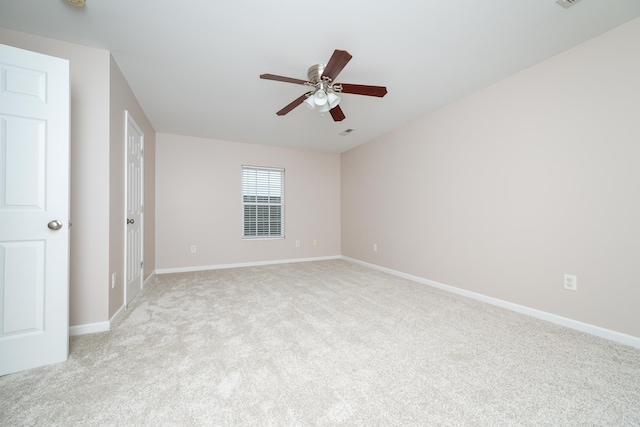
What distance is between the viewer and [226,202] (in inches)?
195

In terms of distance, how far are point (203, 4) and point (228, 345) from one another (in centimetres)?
240

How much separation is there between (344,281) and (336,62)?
2.90 meters

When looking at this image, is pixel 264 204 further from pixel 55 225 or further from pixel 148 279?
pixel 55 225

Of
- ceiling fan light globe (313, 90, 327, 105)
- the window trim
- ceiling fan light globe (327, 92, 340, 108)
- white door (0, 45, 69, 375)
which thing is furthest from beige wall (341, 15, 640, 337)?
white door (0, 45, 69, 375)

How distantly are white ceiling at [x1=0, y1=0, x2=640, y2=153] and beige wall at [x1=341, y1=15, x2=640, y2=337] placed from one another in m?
0.28

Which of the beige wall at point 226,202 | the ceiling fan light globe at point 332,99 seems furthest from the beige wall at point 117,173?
the ceiling fan light globe at point 332,99

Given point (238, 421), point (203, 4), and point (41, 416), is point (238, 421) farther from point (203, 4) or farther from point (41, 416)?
point (203, 4)

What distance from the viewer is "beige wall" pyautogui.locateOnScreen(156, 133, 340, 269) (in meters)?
4.54

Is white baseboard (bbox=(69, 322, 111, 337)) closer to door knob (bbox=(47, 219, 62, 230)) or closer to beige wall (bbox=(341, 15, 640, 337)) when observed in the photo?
door knob (bbox=(47, 219, 62, 230))

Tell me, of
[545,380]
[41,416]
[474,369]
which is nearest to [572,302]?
[545,380]

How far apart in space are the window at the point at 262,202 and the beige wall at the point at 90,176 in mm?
2872

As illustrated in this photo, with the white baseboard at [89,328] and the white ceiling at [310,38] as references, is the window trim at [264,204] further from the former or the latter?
the white baseboard at [89,328]

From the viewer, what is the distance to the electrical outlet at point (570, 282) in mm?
2240

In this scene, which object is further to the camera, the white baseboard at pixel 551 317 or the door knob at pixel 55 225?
the white baseboard at pixel 551 317
